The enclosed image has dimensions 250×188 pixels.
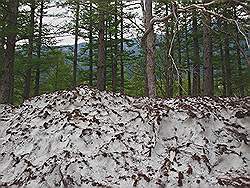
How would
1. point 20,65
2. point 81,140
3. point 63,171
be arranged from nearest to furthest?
point 63,171 < point 81,140 < point 20,65

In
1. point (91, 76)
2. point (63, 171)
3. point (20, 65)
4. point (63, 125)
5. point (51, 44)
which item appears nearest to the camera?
point (63, 171)

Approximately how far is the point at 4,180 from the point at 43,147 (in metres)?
0.56

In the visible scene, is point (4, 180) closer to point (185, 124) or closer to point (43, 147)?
point (43, 147)

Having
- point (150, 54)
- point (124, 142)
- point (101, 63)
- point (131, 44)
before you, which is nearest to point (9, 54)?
point (150, 54)

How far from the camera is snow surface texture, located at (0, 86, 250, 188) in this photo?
3.31 metres

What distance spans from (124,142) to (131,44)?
39.3 feet

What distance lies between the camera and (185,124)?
403 centimetres

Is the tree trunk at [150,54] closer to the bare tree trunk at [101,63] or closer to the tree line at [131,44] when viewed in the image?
the tree line at [131,44]

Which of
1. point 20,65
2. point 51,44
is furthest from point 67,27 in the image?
point 20,65

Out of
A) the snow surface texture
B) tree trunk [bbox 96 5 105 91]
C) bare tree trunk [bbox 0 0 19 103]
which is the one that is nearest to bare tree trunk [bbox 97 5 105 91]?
tree trunk [bbox 96 5 105 91]

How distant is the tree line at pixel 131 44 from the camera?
6.37 meters

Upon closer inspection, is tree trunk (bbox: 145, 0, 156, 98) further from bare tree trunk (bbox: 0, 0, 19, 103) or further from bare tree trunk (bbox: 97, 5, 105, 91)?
bare tree trunk (bbox: 97, 5, 105, 91)

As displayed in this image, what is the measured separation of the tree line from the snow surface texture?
0.68 metres

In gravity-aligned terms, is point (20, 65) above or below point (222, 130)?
above
